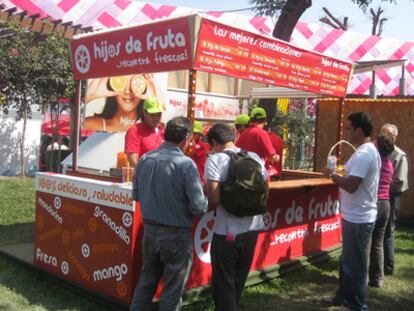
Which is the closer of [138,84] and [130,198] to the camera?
[130,198]

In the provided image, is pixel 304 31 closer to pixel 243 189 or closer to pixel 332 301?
pixel 332 301

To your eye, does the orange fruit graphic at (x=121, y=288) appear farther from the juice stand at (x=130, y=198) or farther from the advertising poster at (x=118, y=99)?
the advertising poster at (x=118, y=99)

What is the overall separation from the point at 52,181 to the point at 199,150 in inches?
62.5

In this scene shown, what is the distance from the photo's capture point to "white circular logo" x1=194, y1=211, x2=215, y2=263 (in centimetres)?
445

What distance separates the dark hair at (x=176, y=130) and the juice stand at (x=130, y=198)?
76 centimetres

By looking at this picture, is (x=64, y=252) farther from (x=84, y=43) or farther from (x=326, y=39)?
(x=326, y=39)

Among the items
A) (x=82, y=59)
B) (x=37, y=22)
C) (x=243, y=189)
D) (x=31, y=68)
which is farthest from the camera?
(x=37, y=22)

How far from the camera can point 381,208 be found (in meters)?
5.09

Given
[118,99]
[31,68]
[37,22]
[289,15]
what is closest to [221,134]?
[118,99]

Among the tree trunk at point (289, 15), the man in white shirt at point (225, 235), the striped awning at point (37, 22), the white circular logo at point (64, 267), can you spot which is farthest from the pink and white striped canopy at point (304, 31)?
the man in white shirt at point (225, 235)

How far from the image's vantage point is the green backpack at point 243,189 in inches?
132

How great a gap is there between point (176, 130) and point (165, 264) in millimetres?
972

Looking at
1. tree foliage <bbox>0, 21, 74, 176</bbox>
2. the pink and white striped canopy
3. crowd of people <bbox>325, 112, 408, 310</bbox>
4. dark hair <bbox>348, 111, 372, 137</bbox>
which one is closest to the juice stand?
crowd of people <bbox>325, 112, 408, 310</bbox>

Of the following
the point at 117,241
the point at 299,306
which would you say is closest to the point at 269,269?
the point at 299,306
